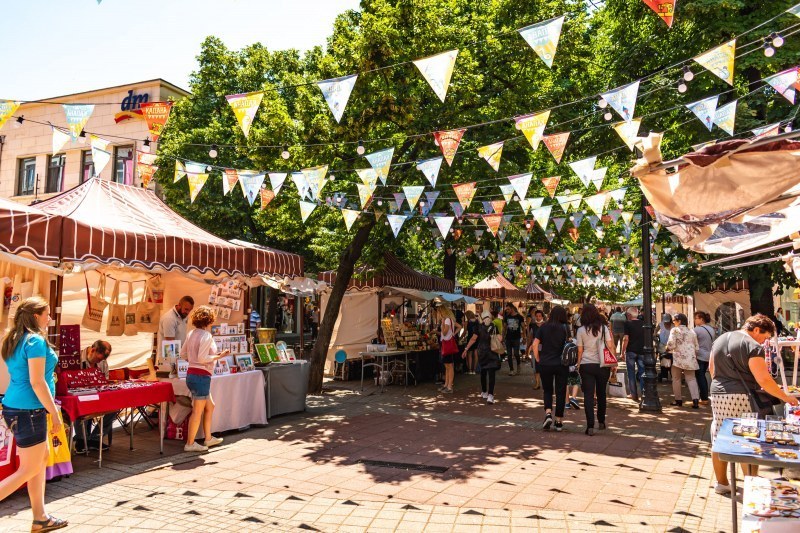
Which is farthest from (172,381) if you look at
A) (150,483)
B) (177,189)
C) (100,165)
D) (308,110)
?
(177,189)

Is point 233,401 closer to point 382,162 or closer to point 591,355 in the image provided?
point 382,162

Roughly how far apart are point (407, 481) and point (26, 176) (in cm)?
3178

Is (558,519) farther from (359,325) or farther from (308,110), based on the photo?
(359,325)

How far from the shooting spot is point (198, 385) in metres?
7.43

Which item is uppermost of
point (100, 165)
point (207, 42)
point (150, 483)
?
point (207, 42)

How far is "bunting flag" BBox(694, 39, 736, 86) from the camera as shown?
721 cm

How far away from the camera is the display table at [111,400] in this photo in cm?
620

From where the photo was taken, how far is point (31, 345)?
14.8 feet

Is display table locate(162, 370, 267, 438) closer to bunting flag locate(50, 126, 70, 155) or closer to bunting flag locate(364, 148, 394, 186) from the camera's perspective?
bunting flag locate(364, 148, 394, 186)

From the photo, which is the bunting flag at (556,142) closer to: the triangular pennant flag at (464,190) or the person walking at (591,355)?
the triangular pennant flag at (464,190)

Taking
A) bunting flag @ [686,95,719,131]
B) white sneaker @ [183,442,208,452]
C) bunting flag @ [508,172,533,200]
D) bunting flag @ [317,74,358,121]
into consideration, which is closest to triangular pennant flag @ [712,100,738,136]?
bunting flag @ [686,95,719,131]

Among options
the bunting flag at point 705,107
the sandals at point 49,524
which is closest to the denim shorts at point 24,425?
the sandals at point 49,524

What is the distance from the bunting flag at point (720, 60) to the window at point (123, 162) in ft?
86.8

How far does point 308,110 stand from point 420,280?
28.3 feet
